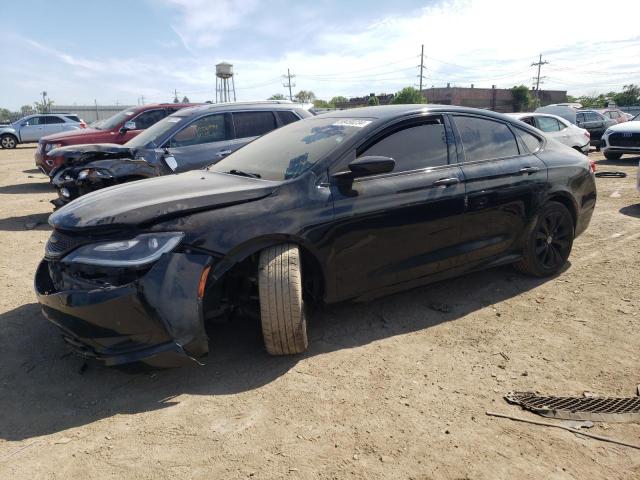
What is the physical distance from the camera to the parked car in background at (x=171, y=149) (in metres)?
6.24

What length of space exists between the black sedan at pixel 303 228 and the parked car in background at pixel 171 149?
2847mm

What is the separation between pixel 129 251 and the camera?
2656 mm

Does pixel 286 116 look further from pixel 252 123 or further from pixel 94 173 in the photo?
pixel 94 173

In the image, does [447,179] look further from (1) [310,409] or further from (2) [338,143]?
(1) [310,409]

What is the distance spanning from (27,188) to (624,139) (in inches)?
597

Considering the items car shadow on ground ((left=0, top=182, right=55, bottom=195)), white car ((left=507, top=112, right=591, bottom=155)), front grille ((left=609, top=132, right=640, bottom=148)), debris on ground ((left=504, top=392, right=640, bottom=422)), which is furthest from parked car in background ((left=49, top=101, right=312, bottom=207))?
front grille ((left=609, top=132, right=640, bottom=148))

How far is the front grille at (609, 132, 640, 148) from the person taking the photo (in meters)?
12.6

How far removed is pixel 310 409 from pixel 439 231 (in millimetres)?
1755

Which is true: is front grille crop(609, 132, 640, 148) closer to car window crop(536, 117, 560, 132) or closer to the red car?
car window crop(536, 117, 560, 132)

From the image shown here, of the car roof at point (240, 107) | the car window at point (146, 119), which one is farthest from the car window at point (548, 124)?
the car window at point (146, 119)

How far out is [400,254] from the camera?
11.5ft

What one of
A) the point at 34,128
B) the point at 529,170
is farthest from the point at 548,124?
the point at 34,128

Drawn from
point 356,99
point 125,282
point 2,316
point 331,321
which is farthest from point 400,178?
point 356,99

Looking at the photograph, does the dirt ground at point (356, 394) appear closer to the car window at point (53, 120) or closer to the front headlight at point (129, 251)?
the front headlight at point (129, 251)
